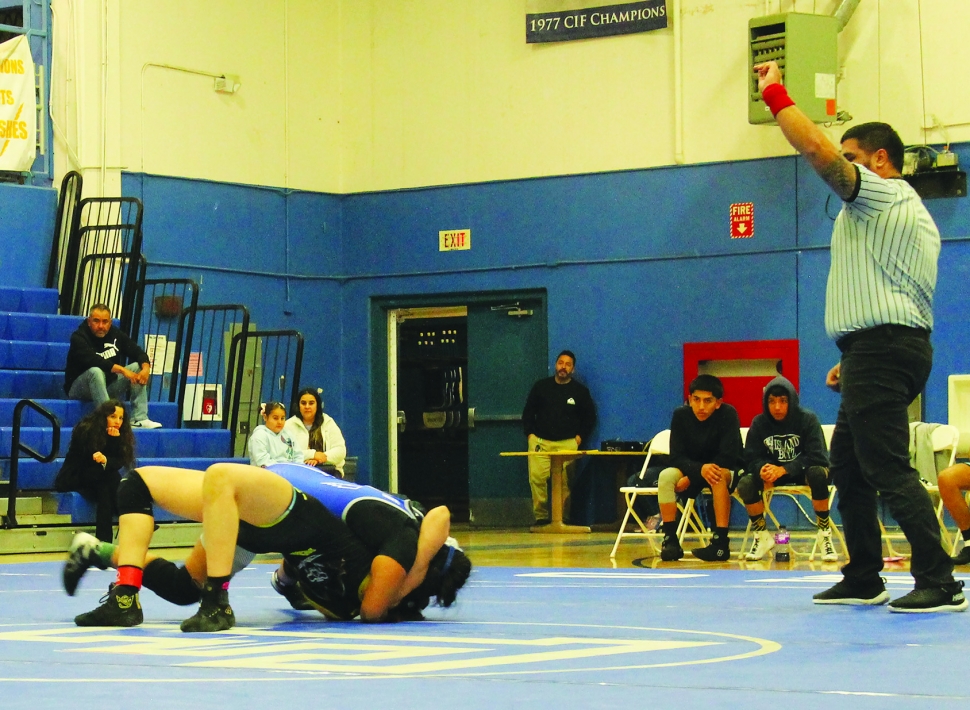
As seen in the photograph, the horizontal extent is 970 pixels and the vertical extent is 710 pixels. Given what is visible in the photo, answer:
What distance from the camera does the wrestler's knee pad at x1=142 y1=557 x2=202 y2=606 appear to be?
17.6ft

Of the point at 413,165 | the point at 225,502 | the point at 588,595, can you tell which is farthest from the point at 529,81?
the point at 225,502

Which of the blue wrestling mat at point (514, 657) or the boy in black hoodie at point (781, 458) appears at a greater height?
the boy in black hoodie at point (781, 458)

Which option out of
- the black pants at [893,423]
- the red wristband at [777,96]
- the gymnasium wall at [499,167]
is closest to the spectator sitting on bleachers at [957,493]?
the black pants at [893,423]

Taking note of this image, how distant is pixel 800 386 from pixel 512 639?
9.65m

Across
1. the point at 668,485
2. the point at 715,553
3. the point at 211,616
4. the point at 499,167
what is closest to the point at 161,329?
the point at 499,167

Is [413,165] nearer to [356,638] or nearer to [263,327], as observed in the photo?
[263,327]

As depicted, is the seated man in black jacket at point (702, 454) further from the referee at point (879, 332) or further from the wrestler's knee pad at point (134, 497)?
the wrestler's knee pad at point (134, 497)

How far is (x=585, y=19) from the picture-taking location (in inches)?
590

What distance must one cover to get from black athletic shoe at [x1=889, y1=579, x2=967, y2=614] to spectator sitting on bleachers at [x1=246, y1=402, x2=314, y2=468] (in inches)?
285

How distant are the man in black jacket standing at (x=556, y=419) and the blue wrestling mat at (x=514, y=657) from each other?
8.06m

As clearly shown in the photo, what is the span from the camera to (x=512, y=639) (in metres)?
4.63

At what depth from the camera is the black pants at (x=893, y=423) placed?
17.4ft

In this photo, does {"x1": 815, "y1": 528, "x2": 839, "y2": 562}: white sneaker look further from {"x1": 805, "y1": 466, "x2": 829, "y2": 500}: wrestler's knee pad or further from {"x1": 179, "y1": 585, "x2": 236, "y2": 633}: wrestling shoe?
{"x1": 179, "y1": 585, "x2": 236, "y2": 633}: wrestling shoe

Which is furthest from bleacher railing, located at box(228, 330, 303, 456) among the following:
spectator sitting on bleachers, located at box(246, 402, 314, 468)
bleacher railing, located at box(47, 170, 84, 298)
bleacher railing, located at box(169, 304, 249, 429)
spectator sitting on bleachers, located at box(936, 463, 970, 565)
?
spectator sitting on bleachers, located at box(936, 463, 970, 565)
